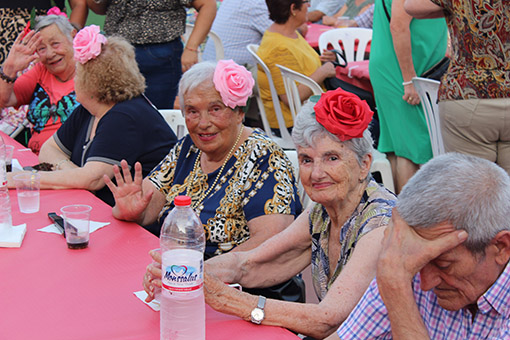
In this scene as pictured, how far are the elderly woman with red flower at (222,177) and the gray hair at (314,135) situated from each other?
1.56ft

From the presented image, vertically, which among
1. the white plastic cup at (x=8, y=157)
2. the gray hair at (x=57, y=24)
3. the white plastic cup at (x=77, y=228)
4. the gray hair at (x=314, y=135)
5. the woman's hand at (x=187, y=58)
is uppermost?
the gray hair at (x=314, y=135)

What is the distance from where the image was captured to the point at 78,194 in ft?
9.75

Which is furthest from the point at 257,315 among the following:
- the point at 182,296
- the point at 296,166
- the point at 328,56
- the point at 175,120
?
the point at 328,56

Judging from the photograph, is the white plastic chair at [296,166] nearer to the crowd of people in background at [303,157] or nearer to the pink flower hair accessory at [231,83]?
the crowd of people in background at [303,157]

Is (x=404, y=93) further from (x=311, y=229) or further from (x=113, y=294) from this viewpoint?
(x=113, y=294)

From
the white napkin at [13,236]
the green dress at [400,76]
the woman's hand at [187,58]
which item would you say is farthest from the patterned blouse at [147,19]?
the white napkin at [13,236]

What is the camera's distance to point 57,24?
3998mm

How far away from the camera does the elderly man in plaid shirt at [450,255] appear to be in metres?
→ 1.40

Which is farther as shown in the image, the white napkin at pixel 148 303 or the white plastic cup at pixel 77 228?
the white plastic cup at pixel 77 228

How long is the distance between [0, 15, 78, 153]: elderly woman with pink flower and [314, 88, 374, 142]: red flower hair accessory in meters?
2.52

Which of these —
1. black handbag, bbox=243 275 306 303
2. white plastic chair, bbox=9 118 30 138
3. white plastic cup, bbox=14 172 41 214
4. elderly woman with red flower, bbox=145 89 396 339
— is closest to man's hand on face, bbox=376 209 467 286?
elderly woman with red flower, bbox=145 89 396 339

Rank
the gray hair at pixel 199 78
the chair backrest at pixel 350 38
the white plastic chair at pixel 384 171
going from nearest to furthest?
the gray hair at pixel 199 78 < the white plastic chair at pixel 384 171 < the chair backrest at pixel 350 38

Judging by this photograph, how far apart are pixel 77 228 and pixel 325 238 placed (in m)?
0.92

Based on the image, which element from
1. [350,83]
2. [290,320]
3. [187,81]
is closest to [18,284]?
[290,320]
